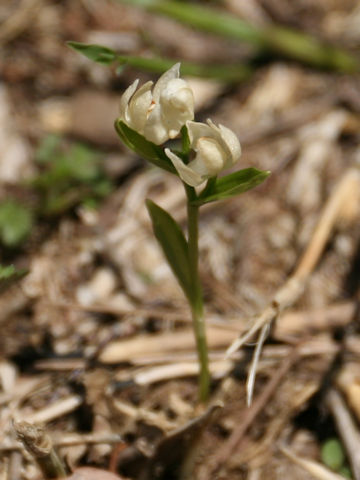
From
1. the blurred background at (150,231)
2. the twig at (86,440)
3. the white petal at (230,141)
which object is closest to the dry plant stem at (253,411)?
the blurred background at (150,231)

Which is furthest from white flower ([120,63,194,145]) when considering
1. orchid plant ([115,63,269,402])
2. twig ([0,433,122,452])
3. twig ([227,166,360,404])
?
twig ([0,433,122,452])

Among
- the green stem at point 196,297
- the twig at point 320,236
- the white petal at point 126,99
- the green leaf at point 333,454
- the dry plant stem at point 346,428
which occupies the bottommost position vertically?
the green leaf at point 333,454

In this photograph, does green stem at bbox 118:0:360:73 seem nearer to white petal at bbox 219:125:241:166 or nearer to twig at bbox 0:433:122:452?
white petal at bbox 219:125:241:166

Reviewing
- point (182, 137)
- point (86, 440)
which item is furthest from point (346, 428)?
point (182, 137)

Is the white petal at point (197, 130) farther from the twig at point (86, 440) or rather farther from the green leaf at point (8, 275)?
the twig at point (86, 440)

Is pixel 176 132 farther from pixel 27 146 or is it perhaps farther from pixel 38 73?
pixel 38 73

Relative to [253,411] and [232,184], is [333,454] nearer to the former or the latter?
[253,411]

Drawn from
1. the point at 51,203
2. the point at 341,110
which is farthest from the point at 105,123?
the point at 341,110
